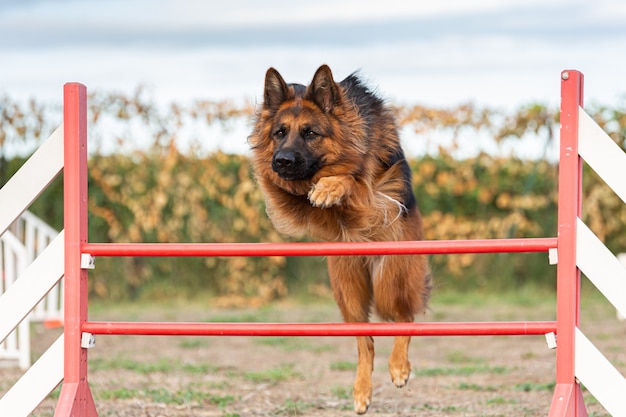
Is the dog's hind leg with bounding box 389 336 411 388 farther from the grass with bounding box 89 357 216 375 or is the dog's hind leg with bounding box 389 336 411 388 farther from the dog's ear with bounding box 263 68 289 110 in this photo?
the grass with bounding box 89 357 216 375

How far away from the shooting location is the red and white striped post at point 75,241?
3.76 m

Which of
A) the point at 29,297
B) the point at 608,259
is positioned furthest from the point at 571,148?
the point at 29,297

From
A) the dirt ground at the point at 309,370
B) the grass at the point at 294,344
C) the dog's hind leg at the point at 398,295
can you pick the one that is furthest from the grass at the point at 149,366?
the dog's hind leg at the point at 398,295

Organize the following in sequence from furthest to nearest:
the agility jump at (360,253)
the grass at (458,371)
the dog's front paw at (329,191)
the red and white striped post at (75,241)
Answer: the grass at (458,371) → the dog's front paw at (329,191) → the red and white striped post at (75,241) → the agility jump at (360,253)

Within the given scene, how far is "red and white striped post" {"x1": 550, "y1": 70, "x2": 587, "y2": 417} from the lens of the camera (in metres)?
3.53

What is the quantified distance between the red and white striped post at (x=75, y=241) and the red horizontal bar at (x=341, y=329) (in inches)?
4.8

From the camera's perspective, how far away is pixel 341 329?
3.64 metres

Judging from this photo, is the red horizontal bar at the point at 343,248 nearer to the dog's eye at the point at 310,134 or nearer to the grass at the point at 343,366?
the dog's eye at the point at 310,134

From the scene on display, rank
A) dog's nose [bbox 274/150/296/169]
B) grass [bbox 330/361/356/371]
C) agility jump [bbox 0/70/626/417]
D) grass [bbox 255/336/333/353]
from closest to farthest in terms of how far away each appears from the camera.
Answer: agility jump [bbox 0/70/626/417] → dog's nose [bbox 274/150/296/169] → grass [bbox 330/361/356/371] → grass [bbox 255/336/333/353]

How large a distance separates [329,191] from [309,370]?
298cm

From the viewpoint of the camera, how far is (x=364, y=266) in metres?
4.85

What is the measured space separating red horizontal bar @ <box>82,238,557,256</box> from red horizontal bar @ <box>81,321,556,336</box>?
0.99ft

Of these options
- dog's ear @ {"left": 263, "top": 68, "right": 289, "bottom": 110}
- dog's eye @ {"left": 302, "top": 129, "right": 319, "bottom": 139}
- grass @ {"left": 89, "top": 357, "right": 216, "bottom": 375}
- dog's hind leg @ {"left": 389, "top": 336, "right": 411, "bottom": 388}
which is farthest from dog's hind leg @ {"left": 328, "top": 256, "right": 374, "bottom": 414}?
grass @ {"left": 89, "top": 357, "right": 216, "bottom": 375}

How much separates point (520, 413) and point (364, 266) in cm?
119
